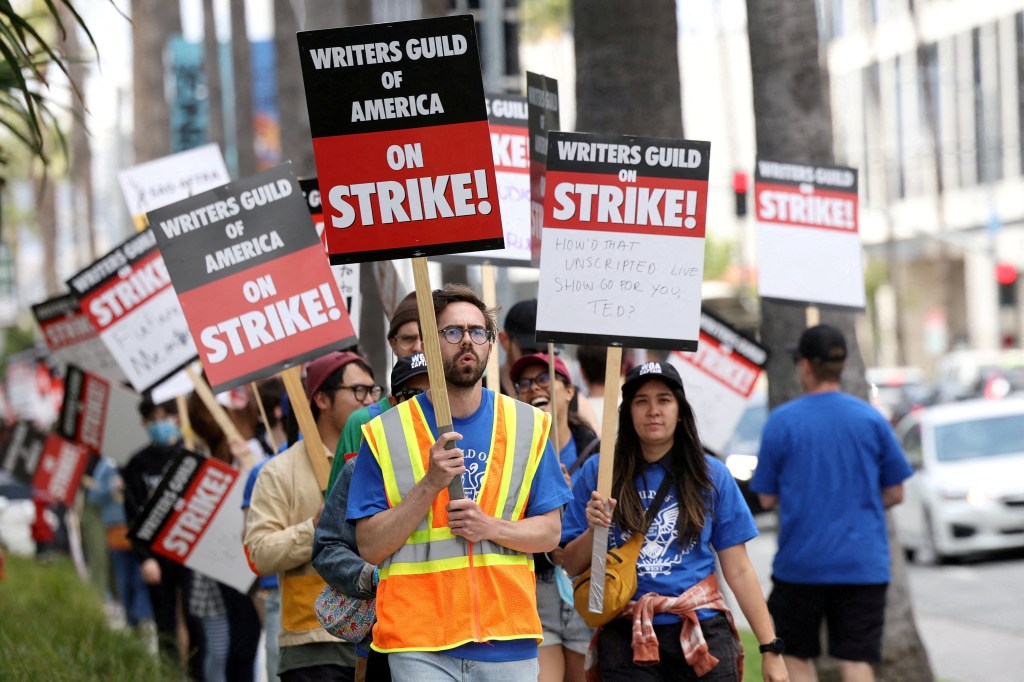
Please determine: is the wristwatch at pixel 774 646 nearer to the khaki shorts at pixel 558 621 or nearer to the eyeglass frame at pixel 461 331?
the khaki shorts at pixel 558 621

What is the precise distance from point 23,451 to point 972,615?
9174mm

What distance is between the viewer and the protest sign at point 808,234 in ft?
30.3

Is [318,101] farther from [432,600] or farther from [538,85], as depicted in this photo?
[538,85]

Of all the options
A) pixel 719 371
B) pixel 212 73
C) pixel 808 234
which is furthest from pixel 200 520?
pixel 212 73

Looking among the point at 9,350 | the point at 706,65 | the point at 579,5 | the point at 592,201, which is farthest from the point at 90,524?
the point at 706,65

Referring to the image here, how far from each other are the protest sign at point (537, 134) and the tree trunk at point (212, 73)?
20.6 metres

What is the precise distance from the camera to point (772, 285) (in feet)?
30.0

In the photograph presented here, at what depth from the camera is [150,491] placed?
34.0 ft

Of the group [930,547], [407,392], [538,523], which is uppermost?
[407,392]

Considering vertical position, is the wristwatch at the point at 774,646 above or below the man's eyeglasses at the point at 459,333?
below

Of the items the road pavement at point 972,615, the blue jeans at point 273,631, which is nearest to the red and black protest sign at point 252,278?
the blue jeans at point 273,631

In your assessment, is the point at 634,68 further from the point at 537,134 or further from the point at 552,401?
the point at 552,401

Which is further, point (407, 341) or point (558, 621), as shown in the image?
point (558, 621)

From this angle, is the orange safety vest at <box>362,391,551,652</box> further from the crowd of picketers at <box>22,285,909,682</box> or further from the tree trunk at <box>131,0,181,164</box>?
the tree trunk at <box>131,0,181,164</box>
